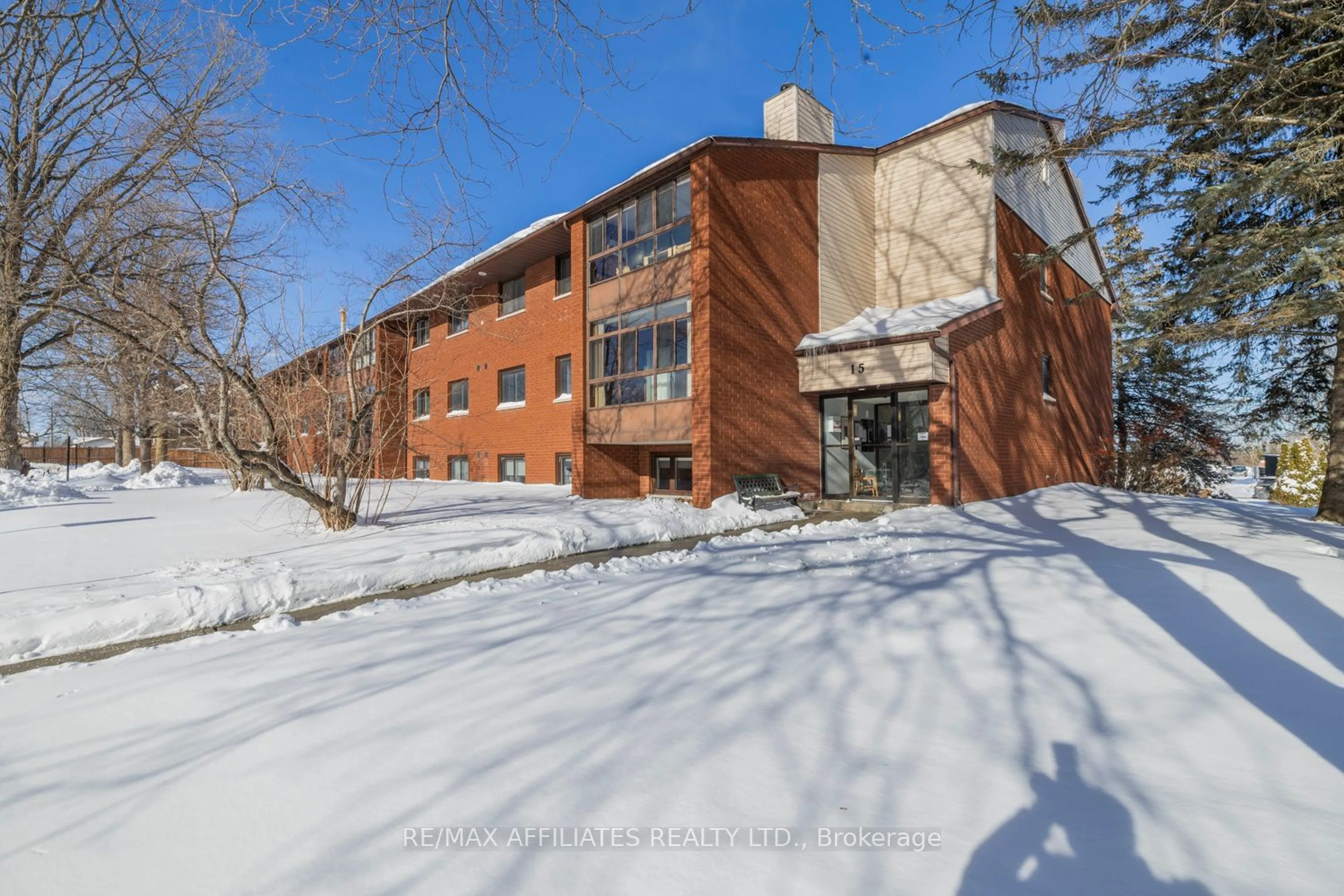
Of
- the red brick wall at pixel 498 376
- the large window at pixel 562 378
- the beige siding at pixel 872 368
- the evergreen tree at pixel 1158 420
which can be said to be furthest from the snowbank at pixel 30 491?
the evergreen tree at pixel 1158 420

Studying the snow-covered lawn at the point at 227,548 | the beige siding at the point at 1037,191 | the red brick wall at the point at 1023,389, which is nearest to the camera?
the snow-covered lawn at the point at 227,548

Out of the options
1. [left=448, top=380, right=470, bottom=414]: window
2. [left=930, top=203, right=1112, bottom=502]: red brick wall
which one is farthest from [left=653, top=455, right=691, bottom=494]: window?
[left=448, top=380, right=470, bottom=414]: window

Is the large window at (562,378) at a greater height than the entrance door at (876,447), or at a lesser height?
greater

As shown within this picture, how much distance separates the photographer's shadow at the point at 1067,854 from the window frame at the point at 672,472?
11581 mm

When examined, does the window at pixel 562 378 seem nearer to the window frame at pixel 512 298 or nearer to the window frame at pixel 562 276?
the window frame at pixel 562 276

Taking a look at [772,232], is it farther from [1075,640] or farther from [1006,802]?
[1006,802]

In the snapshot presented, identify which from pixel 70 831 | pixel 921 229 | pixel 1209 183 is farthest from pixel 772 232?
pixel 70 831

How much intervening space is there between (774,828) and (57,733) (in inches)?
145

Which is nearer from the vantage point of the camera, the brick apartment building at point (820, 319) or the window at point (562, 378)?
the brick apartment building at point (820, 319)

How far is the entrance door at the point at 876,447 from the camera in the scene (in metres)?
12.2

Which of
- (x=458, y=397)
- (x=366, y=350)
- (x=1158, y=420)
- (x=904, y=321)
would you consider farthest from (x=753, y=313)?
(x=1158, y=420)

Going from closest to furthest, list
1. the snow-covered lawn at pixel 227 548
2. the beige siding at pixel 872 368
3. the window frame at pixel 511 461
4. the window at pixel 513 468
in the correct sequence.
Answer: the snow-covered lawn at pixel 227 548 → the beige siding at pixel 872 368 → the window frame at pixel 511 461 → the window at pixel 513 468

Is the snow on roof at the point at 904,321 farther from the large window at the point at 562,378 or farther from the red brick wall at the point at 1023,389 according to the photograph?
the large window at the point at 562,378

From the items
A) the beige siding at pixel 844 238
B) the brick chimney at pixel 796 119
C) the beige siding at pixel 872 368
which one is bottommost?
the beige siding at pixel 872 368
